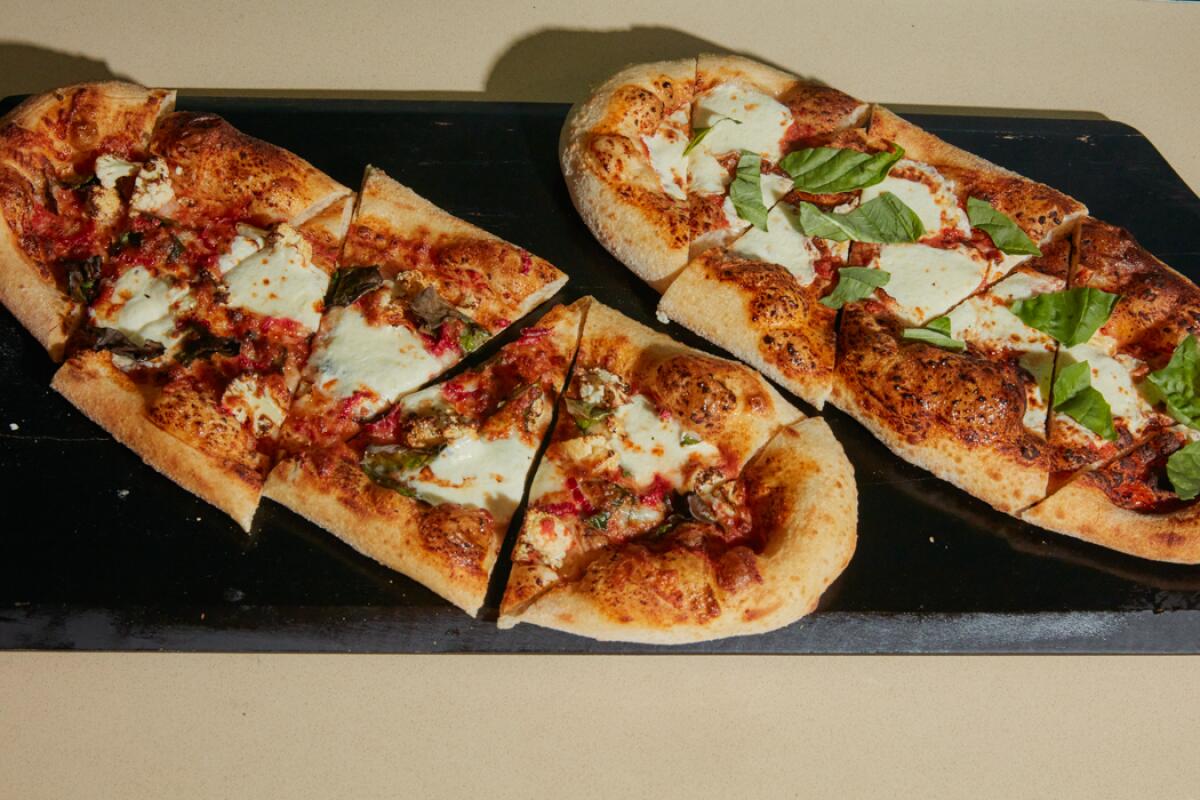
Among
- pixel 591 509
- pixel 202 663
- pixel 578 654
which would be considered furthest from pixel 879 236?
pixel 202 663

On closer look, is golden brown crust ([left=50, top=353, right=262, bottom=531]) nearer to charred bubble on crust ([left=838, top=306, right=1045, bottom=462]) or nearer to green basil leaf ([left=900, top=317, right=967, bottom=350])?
charred bubble on crust ([left=838, top=306, right=1045, bottom=462])

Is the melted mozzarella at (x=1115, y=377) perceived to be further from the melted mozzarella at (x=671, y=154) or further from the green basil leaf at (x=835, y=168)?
the melted mozzarella at (x=671, y=154)

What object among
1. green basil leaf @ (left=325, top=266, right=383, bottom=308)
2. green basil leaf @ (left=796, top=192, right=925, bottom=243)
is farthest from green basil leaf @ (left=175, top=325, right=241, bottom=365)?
green basil leaf @ (left=796, top=192, right=925, bottom=243)

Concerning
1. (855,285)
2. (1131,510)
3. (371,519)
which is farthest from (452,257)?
(1131,510)

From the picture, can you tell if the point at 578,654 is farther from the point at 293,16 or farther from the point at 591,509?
the point at 293,16

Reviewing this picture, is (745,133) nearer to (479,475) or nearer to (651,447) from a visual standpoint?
(651,447)
